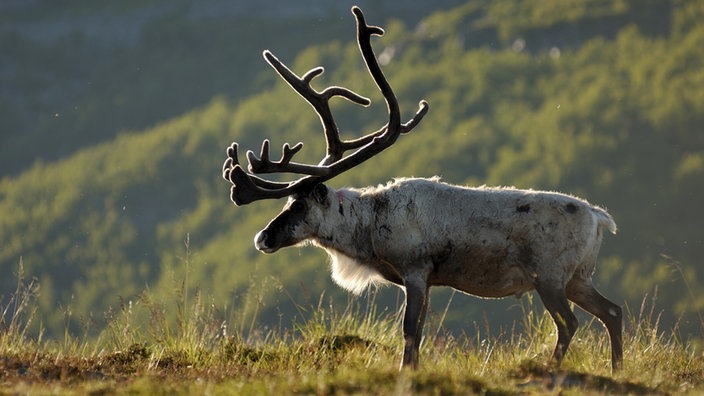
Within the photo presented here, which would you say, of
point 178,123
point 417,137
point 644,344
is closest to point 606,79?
point 417,137

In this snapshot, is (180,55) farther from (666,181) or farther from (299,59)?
(666,181)

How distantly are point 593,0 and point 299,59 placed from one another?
1030 inches

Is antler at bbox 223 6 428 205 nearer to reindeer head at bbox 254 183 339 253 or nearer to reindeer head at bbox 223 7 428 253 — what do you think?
reindeer head at bbox 223 7 428 253

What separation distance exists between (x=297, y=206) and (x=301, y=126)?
7681 centimetres

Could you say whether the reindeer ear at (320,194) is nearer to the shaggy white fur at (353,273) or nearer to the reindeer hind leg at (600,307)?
the shaggy white fur at (353,273)

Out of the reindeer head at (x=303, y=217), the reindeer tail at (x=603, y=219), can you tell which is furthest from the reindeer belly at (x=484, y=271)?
the reindeer head at (x=303, y=217)

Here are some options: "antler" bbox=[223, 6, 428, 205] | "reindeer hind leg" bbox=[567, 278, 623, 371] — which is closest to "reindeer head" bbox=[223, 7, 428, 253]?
"antler" bbox=[223, 6, 428, 205]

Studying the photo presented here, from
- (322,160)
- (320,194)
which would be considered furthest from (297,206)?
(322,160)

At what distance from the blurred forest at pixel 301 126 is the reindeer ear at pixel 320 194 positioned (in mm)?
41831

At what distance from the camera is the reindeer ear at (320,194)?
9.59 m

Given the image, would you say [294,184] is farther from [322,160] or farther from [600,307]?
[600,307]

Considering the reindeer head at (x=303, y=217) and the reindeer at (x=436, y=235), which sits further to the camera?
the reindeer head at (x=303, y=217)

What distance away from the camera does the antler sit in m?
9.52

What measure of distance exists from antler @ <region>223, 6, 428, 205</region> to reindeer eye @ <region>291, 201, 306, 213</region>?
0.39 ft
